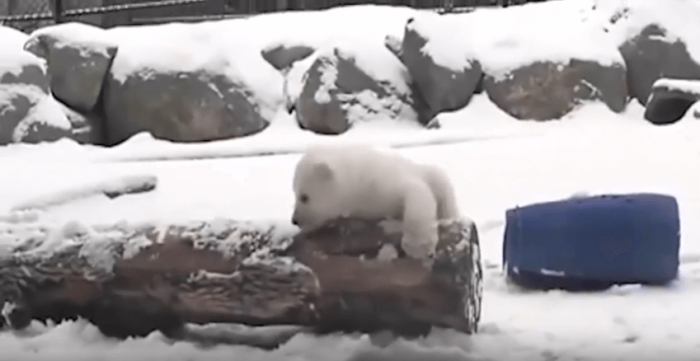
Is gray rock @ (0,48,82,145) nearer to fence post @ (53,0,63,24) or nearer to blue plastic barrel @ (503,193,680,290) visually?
fence post @ (53,0,63,24)

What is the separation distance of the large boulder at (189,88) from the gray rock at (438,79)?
24.6 inches

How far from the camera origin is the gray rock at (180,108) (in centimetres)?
411

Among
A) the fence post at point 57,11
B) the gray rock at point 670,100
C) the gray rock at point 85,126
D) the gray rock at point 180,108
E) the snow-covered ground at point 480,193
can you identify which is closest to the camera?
the snow-covered ground at point 480,193

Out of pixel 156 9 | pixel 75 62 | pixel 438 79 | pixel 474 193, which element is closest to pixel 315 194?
pixel 474 193

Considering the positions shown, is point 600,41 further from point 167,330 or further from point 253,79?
point 167,330

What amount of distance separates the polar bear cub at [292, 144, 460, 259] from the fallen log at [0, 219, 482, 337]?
2 cm

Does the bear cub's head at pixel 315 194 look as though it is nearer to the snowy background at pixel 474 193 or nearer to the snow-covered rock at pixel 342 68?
the snowy background at pixel 474 193

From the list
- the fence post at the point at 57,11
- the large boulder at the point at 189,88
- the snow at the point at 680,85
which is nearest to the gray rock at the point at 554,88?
the snow at the point at 680,85

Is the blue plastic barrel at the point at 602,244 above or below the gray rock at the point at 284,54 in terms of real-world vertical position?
above

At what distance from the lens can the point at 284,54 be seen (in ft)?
15.0

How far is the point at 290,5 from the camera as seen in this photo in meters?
5.38

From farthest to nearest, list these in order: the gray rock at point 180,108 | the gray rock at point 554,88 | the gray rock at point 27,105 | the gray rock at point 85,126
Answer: the gray rock at point 85,126 → the gray rock at point 180,108 → the gray rock at point 554,88 → the gray rock at point 27,105

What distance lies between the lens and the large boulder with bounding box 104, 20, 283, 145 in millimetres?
4141

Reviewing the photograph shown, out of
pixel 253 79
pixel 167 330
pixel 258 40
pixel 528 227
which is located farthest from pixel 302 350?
pixel 258 40
